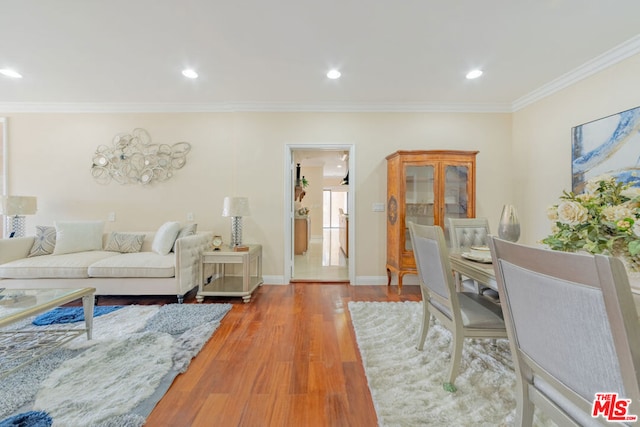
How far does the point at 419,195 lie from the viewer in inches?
124

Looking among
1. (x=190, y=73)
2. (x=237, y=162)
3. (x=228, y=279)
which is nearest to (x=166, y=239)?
(x=228, y=279)

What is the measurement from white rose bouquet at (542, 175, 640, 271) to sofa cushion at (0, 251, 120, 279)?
13.3 feet

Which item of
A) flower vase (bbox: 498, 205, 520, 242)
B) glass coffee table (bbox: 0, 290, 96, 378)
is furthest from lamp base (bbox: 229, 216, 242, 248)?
flower vase (bbox: 498, 205, 520, 242)

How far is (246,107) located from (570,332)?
12.2 feet

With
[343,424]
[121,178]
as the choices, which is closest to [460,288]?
[343,424]

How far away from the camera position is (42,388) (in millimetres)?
1443

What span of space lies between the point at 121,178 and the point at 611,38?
560cm

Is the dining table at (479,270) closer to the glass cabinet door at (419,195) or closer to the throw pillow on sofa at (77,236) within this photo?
the glass cabinet door at (419,195)

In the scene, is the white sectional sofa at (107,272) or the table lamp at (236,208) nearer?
the white sectional sofa at (107,272)

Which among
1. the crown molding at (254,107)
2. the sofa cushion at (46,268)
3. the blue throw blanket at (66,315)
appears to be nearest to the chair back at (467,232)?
the crown molding at (254,107)

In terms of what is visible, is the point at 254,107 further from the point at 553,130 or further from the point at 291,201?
the point at 553,130

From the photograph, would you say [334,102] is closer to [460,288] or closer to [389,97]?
Answer: [389,97]

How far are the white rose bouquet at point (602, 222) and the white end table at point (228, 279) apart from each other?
8.64 ft

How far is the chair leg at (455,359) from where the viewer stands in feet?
4.64
